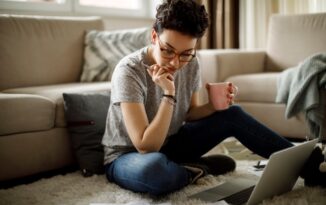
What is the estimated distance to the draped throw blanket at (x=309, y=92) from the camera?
217cm

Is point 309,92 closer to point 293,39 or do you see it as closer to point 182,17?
point 293,39

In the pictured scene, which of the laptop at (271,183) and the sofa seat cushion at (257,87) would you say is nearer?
the laptop at (271,183)

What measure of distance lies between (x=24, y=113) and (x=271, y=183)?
1064 mm

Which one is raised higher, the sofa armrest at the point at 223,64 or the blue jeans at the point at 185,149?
the sofa armrest at the point at 223,64

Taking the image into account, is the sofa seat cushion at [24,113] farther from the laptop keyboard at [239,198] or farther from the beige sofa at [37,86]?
the laptop keyboard at [239,198]

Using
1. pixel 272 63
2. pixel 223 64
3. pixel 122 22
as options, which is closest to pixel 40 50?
pixel 122 22

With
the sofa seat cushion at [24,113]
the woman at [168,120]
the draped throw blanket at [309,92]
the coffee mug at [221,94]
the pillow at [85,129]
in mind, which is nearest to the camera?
the woman at [168,120]

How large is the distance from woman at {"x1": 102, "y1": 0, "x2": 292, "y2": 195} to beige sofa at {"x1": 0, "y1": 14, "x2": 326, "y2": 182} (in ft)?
1.25

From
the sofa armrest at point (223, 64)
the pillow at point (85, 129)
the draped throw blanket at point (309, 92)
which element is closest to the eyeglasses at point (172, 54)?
the pillow at point (85, 129)

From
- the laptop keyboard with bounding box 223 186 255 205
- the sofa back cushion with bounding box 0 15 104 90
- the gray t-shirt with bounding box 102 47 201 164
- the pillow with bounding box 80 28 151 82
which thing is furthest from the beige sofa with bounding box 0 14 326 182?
the laptop keyboard with bounding box 223 186 255 205

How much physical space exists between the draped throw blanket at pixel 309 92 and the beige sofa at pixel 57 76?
122mm

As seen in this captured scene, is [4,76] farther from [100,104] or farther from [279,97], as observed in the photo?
[279,97]

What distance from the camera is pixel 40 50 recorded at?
8.04ft

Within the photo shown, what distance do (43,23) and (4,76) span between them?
46 centimetres
